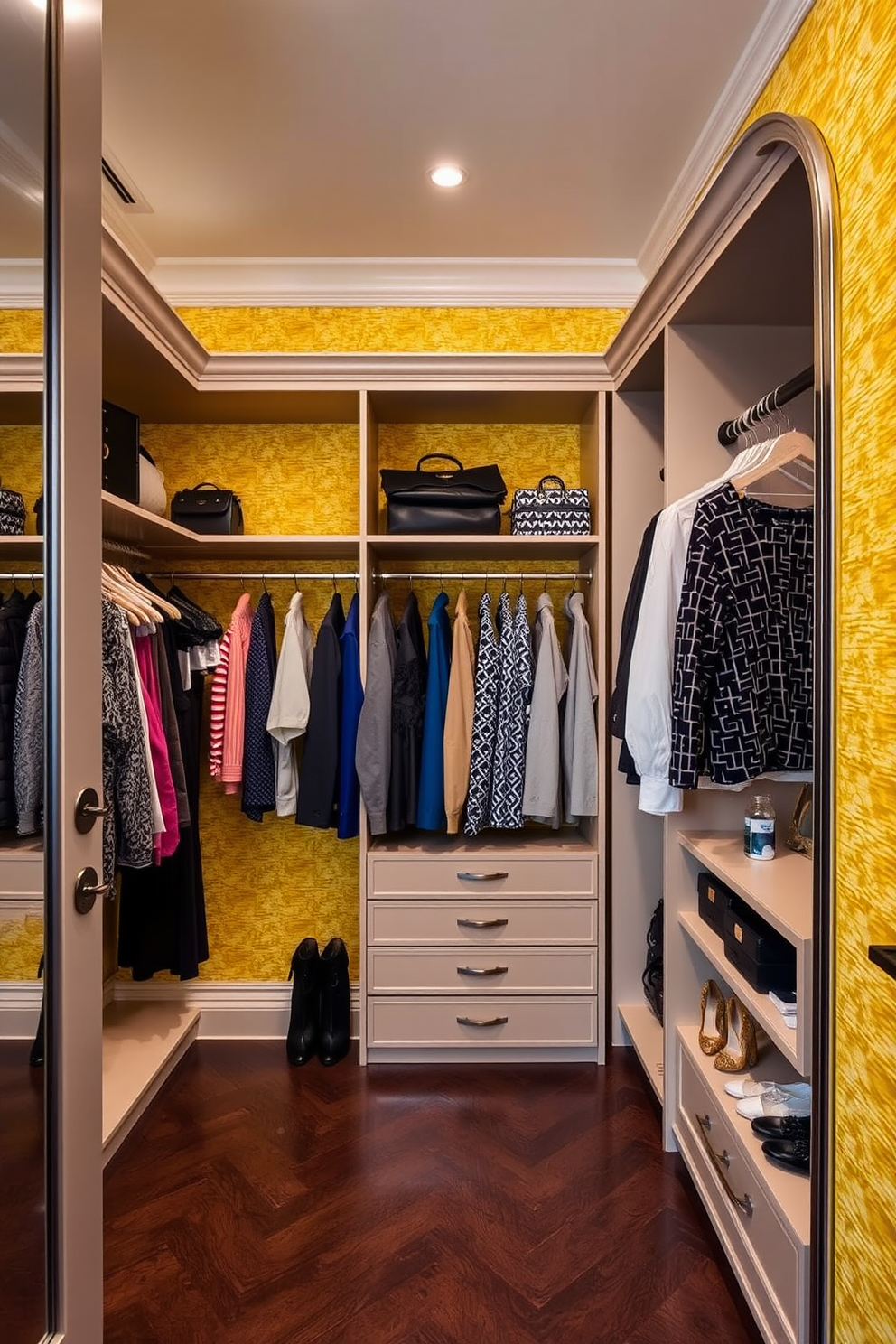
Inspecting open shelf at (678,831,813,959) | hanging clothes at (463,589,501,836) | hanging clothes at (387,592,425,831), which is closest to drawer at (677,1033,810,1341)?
open shelf at (678,831,813,959)

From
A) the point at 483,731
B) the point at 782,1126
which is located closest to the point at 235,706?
the point at 483,731

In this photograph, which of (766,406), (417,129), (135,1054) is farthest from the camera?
(135,1054)

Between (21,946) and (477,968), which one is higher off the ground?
(21,946)

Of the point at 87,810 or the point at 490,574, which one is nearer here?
the point at 87,810

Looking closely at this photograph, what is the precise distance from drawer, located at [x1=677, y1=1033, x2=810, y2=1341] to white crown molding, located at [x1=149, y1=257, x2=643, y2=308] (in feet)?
8.46

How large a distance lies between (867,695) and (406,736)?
1.66 metres

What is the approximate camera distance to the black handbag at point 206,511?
2.70 meters

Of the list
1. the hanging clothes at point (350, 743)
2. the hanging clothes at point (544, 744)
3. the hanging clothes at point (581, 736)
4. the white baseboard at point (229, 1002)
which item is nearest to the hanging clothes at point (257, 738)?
the hanging clothes at point (350, 743)

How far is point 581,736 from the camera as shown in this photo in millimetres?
2615

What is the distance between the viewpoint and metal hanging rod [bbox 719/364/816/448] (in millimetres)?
1653

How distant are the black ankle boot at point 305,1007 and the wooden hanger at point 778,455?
81.2 inches

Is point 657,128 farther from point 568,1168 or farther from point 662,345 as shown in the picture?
point 568,1168

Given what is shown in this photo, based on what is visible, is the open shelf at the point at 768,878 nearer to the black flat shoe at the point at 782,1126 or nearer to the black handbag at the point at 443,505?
the black flat shoe at the point at 782,1126

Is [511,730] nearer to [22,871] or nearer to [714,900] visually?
[714,900]
